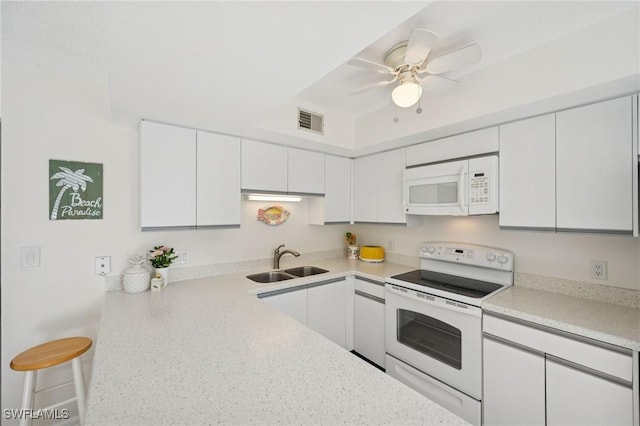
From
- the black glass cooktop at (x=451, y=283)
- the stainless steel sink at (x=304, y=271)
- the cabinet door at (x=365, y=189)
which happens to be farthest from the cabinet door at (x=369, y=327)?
the cabinet door at (x=365, y=189)

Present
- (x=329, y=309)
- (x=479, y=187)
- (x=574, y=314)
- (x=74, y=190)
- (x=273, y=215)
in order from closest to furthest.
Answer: (x=574, y=314) → (x=74, y=190) → (x=479, y=187) → (x=329, y=309) → (x=273, y=215)

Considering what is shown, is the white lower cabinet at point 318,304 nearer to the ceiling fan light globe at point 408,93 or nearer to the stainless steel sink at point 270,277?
the stainless steel sink at point 270,277

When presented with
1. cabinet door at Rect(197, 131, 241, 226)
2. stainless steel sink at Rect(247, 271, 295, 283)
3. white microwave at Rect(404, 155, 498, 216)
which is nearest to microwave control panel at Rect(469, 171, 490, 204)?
white microwave at Rect(404, 155, 498, 216)

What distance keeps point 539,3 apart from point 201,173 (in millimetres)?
2176

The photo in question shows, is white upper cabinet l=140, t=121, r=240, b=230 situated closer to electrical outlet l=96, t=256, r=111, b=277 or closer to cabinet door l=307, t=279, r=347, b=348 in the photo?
electrical outlet l=96, t=256, r=111, b=277

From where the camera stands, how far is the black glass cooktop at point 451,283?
2.03 meters

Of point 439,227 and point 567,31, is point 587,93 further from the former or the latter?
point 439,227

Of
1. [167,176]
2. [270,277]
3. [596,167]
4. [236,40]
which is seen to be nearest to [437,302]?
[596,167]

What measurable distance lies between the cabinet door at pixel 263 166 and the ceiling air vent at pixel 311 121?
0.96ft

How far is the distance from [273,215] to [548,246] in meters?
2.25

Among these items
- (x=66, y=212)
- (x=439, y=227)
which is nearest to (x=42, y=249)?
(x=66, y=212)

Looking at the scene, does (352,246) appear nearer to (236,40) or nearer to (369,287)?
(369,287)

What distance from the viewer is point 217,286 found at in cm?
218

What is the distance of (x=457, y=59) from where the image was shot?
1.47m
